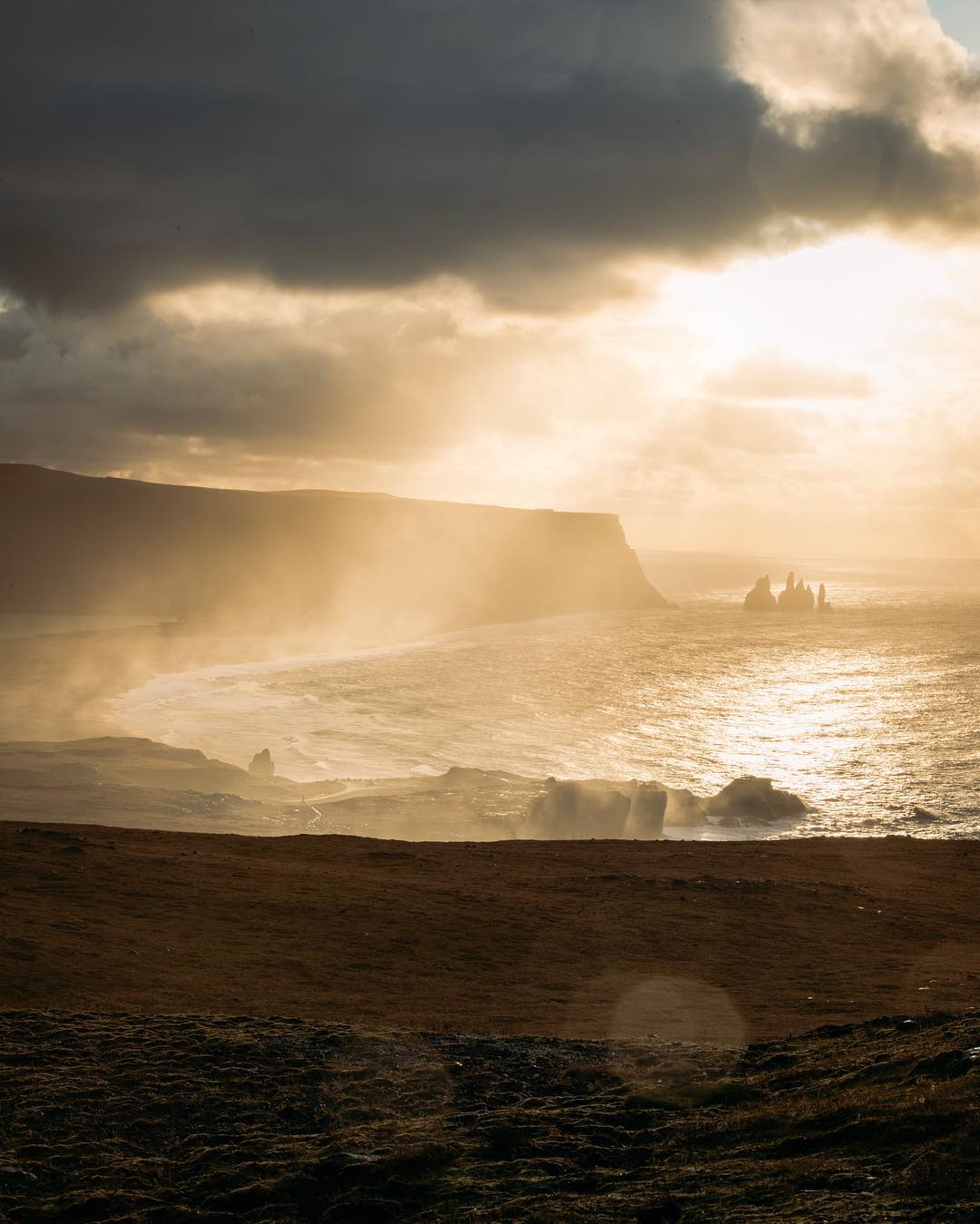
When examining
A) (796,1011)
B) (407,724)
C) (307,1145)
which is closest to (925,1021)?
(796,1011)

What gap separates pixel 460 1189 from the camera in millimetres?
5879

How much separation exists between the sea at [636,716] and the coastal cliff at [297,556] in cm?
2948

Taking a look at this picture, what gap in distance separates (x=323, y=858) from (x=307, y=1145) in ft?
44.7

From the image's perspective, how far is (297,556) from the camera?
445 feet

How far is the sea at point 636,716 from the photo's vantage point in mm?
40656

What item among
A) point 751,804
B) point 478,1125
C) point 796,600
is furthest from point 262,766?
point 796,600

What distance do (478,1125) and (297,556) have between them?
132m

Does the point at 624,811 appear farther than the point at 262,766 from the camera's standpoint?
No

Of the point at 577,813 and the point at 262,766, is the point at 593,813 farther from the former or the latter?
the point at 262,766

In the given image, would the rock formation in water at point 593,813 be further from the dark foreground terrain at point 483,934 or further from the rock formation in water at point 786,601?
the rock formation in water at point 786,601

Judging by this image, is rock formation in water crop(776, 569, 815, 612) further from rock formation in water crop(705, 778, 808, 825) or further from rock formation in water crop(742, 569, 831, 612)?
rock formation in water crop(705, 778, 808, 825)

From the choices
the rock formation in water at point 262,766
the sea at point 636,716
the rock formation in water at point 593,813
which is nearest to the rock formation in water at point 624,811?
the rock formation in water at point 593,813

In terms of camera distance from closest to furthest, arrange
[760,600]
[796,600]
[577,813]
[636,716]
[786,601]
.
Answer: [577,813]
[636,716]
[796,600]
[786,601]
[760,600]

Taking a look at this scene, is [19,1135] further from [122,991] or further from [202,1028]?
[122,991]
